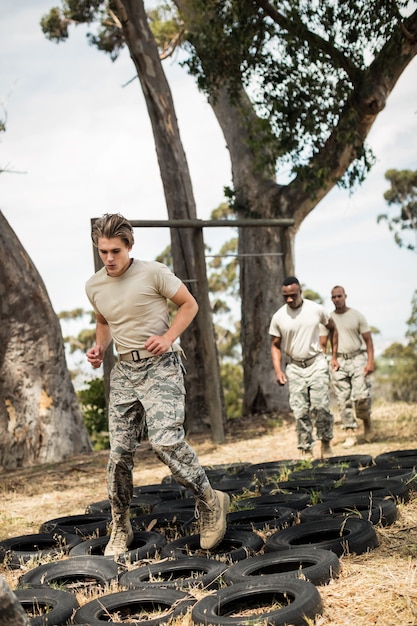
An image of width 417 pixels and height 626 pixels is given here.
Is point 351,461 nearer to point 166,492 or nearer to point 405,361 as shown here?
point 166,492

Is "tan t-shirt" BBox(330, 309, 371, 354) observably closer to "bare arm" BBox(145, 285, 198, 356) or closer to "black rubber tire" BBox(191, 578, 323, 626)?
"bare arm" BBox(145, 285, 198, 356)

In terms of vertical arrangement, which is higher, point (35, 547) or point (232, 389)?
point (232, 389)

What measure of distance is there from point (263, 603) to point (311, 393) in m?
5.58

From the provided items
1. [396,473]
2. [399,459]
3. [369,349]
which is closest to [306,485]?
[396,473]

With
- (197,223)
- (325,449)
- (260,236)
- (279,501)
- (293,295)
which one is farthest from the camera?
(260,236)

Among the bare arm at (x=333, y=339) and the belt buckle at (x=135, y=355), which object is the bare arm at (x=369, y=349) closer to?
the bare arm at (x=333, y=339)

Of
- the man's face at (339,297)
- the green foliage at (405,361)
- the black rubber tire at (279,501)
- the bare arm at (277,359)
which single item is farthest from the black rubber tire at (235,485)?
the green foliage at (405,361)

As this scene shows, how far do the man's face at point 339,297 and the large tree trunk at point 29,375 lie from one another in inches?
210

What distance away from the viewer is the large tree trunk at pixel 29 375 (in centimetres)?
1376

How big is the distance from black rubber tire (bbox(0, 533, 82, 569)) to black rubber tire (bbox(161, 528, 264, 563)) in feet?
3.09

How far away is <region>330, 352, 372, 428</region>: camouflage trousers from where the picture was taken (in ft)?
38.8

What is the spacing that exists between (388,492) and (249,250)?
11812 millimetres

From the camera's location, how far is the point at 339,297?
11641 mm

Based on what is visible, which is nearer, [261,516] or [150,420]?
[150,420]
